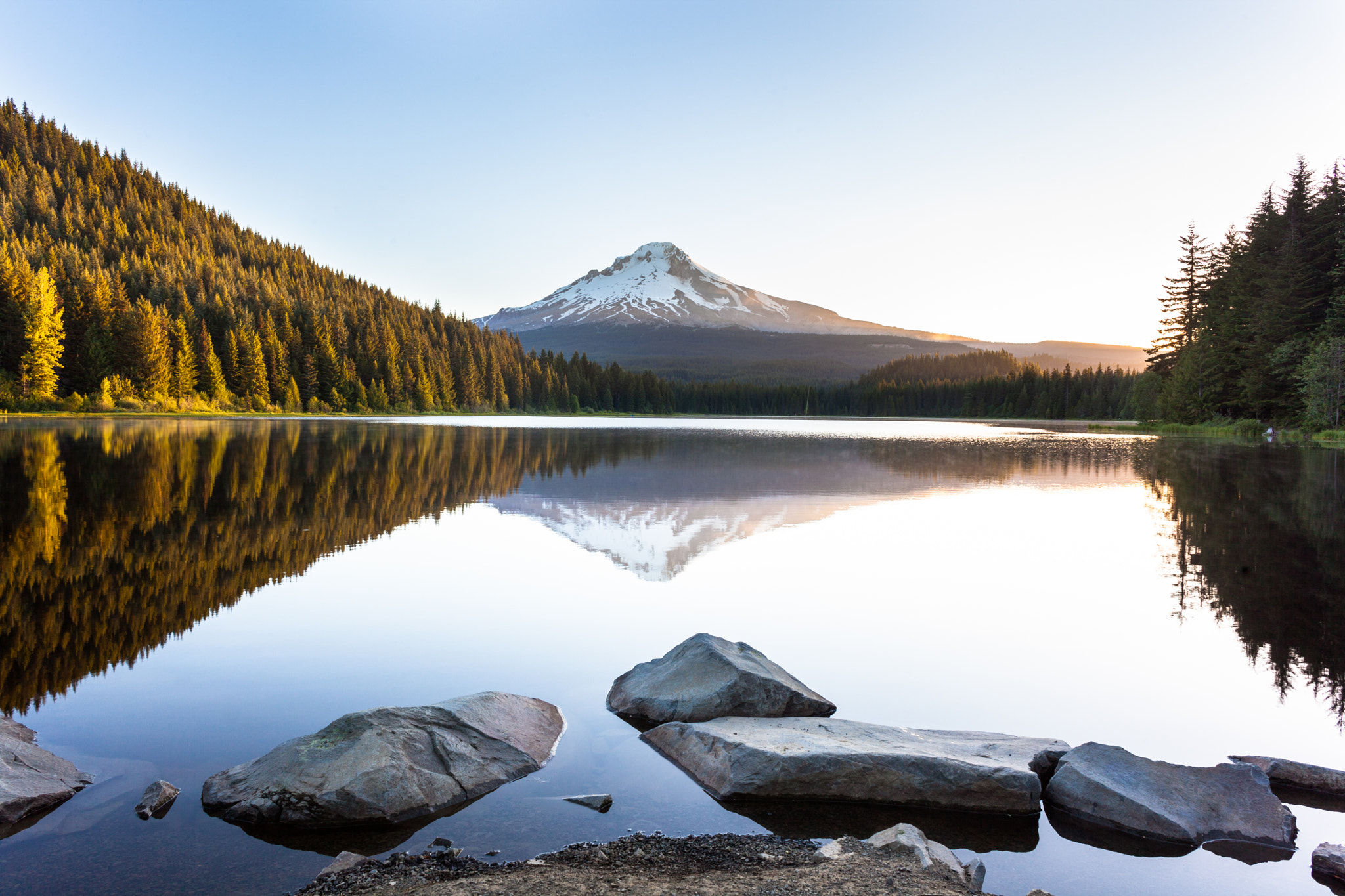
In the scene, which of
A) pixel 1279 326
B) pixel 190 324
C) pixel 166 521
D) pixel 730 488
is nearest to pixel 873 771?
pixel 166 521

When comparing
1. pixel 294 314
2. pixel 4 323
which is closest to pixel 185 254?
pixel 294 314

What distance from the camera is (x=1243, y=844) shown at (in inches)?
163

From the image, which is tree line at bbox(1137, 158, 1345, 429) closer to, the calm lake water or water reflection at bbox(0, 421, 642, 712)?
the calm lake water

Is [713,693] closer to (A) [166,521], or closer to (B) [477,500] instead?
(A) [166,521]

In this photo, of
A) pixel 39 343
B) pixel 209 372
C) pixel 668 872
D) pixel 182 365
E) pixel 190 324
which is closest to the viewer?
pixel 668 872

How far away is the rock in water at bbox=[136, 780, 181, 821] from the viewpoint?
4141 millimetres

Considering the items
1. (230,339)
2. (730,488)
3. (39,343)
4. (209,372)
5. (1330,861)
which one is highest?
(230,339)

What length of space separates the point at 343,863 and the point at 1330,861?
4.75 meters

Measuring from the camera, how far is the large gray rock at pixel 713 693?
5719mm

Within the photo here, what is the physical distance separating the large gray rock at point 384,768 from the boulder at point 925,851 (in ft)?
7.23

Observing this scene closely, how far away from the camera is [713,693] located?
18.9 feet

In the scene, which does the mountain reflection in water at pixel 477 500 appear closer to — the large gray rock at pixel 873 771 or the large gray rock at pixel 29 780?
the large gray rock at pixel 29 780

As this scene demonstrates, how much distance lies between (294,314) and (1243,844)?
10282 centimetres

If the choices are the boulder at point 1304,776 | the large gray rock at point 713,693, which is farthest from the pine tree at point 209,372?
the boulder at point 1304,776
